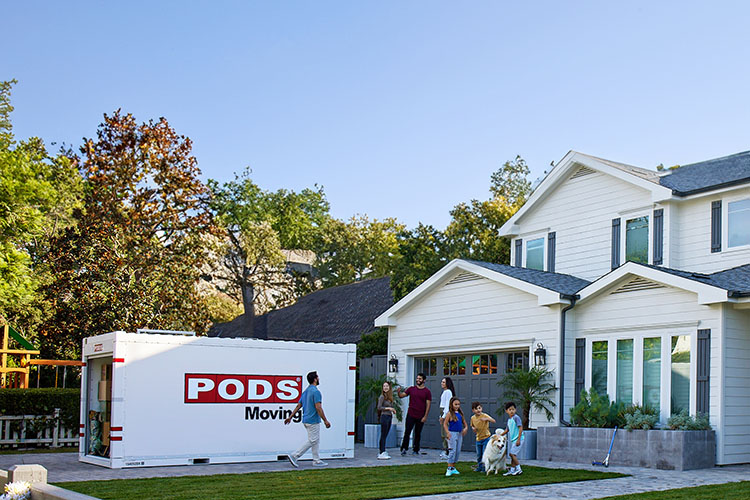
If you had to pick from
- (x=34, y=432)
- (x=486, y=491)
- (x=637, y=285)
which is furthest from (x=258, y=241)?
(x=486, y=491)

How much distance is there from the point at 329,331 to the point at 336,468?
16.2 m

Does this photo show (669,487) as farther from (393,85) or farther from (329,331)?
(329,331)

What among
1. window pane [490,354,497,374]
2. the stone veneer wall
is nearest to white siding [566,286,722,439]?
the stone veneer wall

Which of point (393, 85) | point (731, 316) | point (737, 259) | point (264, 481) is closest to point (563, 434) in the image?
point (731, 316)

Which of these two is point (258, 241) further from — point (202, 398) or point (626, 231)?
point (202, 398)

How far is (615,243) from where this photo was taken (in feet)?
64.4

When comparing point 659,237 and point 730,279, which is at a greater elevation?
point 659,237

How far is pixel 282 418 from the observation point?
16.5 m

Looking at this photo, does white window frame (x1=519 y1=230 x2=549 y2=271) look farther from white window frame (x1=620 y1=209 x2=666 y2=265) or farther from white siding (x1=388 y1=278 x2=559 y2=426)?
white siding (x1=388 y1=278 x2=559 y2=426)

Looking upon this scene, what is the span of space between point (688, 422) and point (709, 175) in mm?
6871

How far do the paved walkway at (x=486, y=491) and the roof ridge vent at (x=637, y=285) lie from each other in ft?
11.2

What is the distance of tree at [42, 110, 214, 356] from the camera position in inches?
1082

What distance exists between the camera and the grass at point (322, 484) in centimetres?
1082

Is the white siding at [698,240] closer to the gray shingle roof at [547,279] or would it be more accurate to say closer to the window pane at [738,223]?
the window pane at [738,223]
